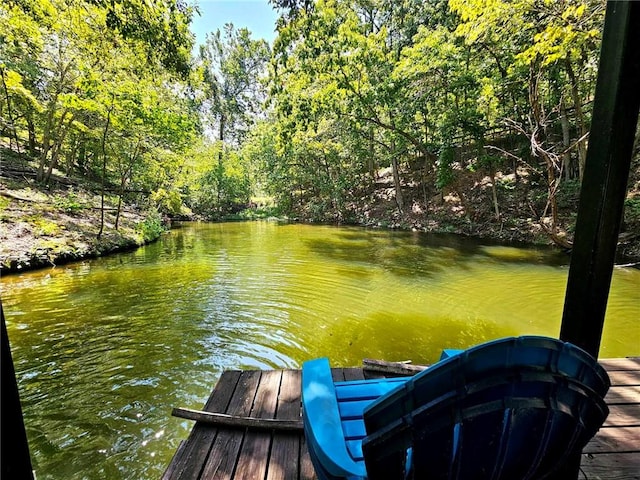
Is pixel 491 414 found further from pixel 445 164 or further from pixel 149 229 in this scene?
Result: pixel 149 229

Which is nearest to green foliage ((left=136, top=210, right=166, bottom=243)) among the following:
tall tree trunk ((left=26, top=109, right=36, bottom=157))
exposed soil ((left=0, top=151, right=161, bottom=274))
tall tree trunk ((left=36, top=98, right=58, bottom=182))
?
exposed soil ((left=0, top=151, right=161, bottom=274))

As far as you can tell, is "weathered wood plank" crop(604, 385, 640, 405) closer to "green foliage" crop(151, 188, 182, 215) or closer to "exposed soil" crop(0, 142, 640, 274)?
"exposed soil" crop(0, 142, 640, 274)

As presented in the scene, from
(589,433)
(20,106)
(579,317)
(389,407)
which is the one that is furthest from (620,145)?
(20,106)

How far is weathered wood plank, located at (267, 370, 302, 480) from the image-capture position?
1.69m

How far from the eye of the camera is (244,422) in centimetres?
200

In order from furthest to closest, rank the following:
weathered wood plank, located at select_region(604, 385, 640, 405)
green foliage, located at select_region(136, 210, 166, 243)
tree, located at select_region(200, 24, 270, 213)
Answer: tree, located at select_region(200, 24, 270, 213) → green foliage, located at select_region(136, 210, 166, 243) → weathered wood plank, located at select_region(604, 385, 640, 405)

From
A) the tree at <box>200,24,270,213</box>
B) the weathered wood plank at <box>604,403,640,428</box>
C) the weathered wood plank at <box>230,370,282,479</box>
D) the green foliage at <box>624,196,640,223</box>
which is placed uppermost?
the tree at <box>200,24,270,213</box>

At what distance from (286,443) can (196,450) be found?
0.53 metres

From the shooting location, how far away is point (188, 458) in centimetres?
178

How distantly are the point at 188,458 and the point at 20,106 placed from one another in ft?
54.3

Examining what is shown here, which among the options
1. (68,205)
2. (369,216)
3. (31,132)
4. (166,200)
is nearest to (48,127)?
(68,205)

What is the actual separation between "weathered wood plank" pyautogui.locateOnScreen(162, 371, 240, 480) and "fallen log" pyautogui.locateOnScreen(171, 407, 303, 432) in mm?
58

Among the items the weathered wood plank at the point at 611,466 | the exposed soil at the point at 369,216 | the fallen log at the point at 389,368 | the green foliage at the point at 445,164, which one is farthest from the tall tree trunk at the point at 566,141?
the weathered wood plank at the point at 611,466

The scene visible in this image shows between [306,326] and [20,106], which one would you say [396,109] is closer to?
[306,326]
